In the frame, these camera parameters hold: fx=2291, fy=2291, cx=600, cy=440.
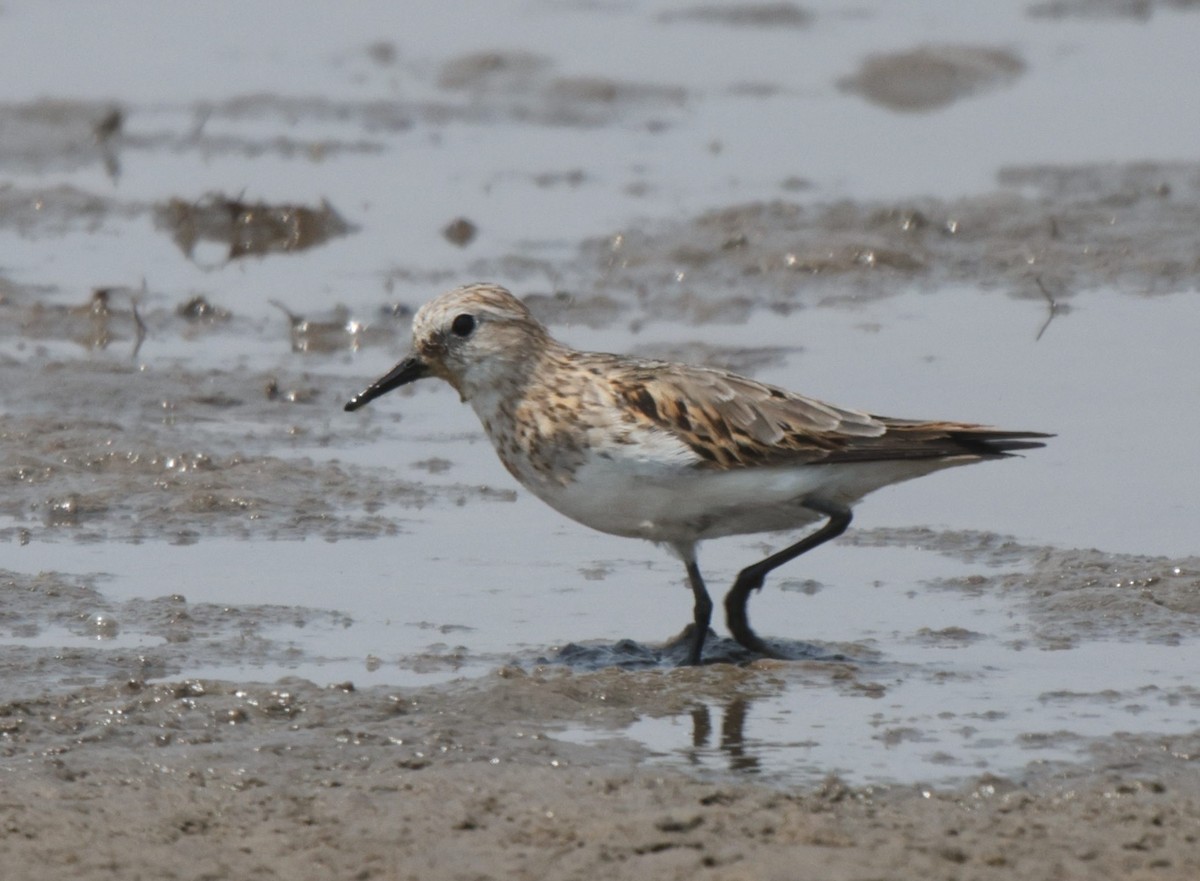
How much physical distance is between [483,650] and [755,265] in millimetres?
6135

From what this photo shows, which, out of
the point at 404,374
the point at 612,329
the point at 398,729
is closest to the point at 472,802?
the point at 398,729

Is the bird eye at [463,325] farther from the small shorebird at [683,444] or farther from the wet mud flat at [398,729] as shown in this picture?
the wet mud flat at [398,729]

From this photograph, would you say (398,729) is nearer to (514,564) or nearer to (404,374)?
(404,374)

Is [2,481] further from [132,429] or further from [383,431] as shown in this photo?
[383,431]

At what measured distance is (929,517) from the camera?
30.8 feet

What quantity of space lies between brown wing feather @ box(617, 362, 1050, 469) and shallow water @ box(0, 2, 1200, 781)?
26.6 inches

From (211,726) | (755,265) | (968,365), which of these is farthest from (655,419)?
(755,265)

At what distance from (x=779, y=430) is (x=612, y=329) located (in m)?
4.56

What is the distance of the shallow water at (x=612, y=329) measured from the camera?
7668 millimetres

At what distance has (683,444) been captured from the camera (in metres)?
7.56

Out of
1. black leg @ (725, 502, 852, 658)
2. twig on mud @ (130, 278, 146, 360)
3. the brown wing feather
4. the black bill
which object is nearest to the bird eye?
the black bill

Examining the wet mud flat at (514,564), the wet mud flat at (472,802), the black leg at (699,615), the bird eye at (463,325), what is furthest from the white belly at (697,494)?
the wet mud flat at (472,802)

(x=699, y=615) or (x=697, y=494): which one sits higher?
(x=697, y=494)

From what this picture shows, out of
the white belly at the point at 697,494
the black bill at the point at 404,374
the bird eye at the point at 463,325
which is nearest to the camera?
the white belly at the point at 697,494
